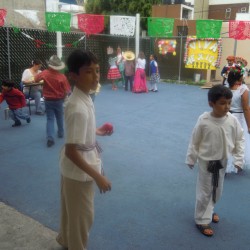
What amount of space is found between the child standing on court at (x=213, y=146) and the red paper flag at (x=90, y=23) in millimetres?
9415

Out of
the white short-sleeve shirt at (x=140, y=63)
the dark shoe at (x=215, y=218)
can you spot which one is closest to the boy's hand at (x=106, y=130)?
the dark shoe at (x=215, y=218)

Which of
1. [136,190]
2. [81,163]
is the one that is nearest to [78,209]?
[81,163]

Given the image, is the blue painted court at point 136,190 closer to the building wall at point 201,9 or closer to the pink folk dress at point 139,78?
the pink folk dress at point 139,78

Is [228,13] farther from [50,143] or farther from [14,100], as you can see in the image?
[50,143]

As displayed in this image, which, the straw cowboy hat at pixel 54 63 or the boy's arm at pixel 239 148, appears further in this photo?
the straw cowboy hat at pixel 54 63

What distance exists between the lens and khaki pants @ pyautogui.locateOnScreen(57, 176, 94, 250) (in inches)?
81.1

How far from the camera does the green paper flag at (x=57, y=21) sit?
33.0 ft

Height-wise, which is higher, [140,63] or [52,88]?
[140,63]

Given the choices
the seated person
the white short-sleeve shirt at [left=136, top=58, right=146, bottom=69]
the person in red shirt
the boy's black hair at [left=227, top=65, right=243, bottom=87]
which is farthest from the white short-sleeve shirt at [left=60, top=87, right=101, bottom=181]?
the white short-sleeve shirt at [left=136, top=58, right=146, bottom=69]

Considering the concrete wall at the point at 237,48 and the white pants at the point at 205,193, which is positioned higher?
the concrete wall at the point at 237,48

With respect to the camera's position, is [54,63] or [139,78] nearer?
[54,63]

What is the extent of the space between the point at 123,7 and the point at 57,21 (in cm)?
953

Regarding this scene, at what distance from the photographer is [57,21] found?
10.1 m

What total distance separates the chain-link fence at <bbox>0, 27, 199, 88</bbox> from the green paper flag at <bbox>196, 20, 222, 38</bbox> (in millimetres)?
2058
